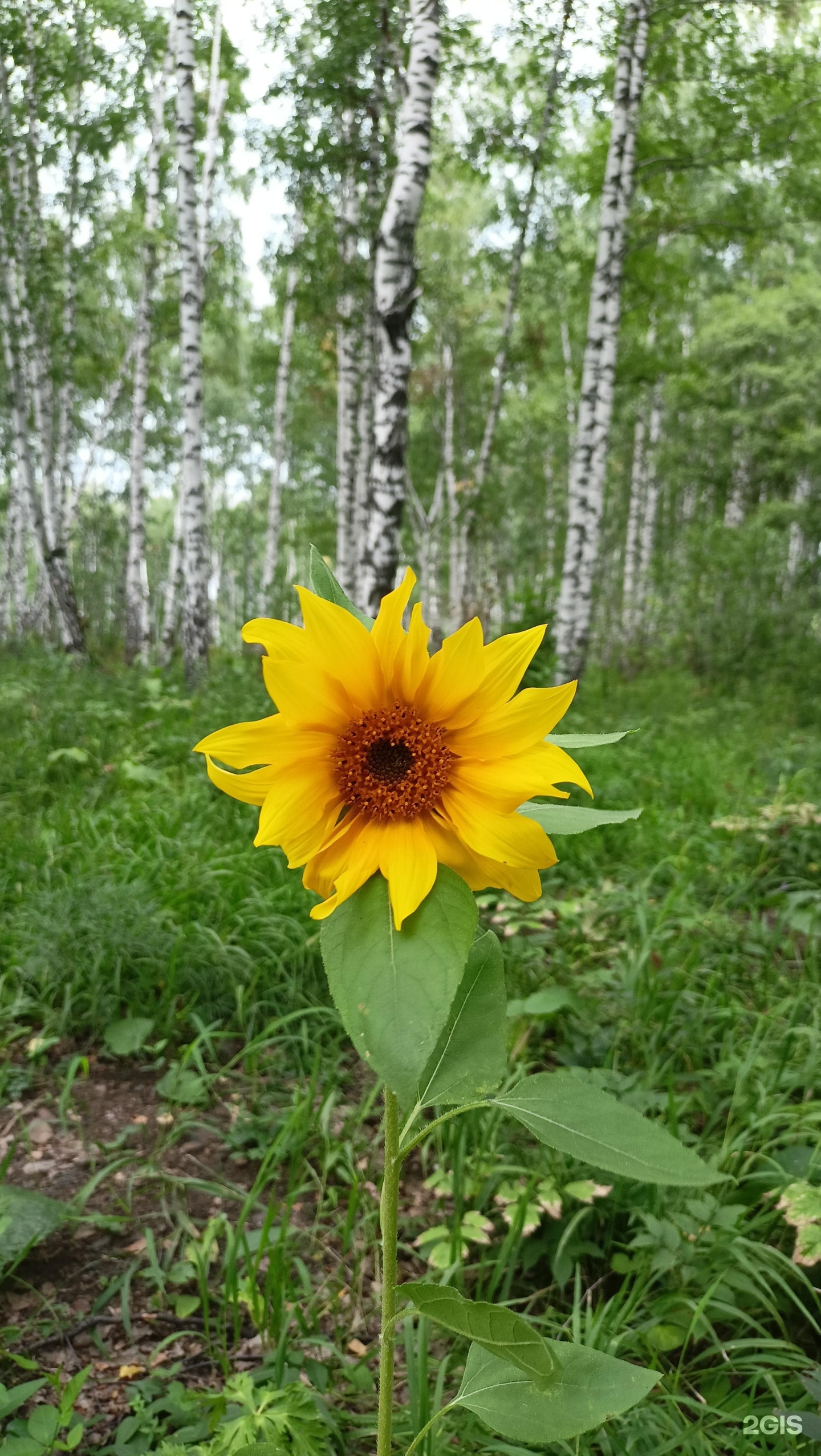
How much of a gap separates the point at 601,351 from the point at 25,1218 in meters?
8.31

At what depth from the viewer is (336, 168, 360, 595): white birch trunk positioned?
1028cm

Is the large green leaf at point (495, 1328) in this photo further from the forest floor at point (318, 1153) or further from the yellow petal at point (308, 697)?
the forest floor at point (318, 1153)

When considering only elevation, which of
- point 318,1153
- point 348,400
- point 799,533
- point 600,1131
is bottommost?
point 318,1153

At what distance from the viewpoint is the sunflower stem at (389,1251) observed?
81cm

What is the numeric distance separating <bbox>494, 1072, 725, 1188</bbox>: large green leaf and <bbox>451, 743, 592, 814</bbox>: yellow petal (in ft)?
0.98

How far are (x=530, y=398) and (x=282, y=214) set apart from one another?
23.7ft

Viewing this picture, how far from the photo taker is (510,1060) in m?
2.16

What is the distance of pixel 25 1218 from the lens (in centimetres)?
168

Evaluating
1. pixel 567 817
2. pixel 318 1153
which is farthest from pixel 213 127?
pixel 567 817

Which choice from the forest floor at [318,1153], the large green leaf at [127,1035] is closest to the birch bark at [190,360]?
the forest floor at [318,1153]

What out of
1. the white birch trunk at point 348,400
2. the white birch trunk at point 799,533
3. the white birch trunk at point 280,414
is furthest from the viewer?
the white birch trunk at point 799,533

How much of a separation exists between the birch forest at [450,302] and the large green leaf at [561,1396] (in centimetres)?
304

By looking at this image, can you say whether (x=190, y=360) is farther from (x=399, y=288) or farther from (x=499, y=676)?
(x=499, y=676)

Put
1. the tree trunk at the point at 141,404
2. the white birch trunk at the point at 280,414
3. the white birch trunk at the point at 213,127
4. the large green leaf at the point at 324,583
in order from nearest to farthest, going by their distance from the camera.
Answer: the large green leaf at the point at 324,583
the tree trunk at the point at 141,404
the white birch trunk at the point at 213,127
the white birch trunk at the point at 280,414
